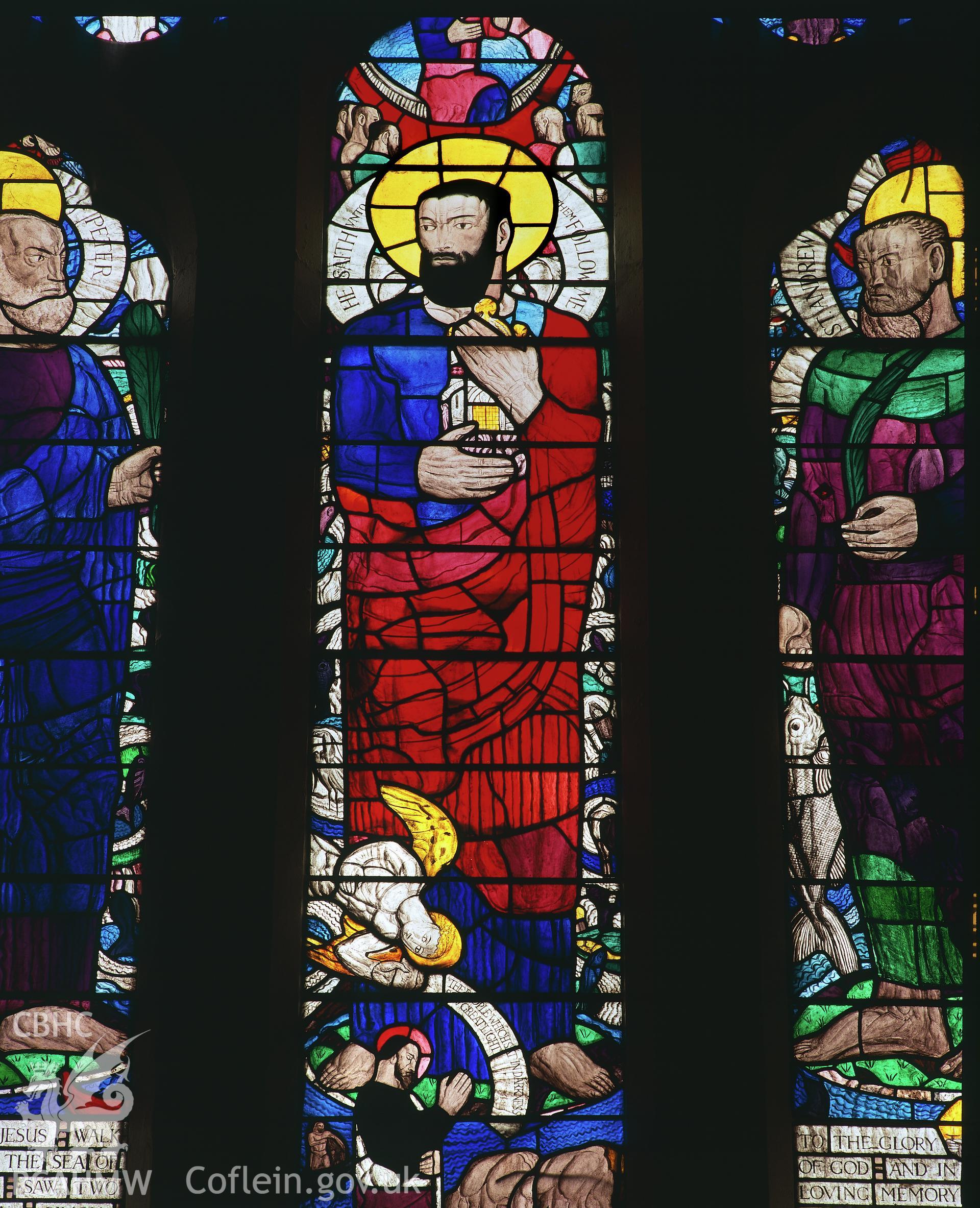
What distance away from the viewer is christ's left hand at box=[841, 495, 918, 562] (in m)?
5.32

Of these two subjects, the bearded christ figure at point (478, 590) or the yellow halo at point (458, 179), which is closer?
the bearded christ figure at point (478, 590)

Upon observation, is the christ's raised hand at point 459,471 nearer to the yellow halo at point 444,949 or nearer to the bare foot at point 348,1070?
the yellow halo at point 444,949

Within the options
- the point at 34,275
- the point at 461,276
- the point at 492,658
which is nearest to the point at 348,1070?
the point at 492,658

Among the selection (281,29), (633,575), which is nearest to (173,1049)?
(633,575)

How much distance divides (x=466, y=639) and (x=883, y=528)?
1506 millimetres

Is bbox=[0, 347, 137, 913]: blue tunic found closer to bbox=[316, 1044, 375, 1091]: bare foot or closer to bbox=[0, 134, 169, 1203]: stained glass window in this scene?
bbox=[0, 134, 169, 1203]: stained glass window

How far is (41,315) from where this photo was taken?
555 centimetres

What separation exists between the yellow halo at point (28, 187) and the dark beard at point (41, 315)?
0.33 m

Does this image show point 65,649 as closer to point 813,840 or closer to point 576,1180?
point 576,1180

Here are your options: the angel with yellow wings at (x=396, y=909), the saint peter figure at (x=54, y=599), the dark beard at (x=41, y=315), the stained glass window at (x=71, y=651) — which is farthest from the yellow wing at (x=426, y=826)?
the dark beard at (x=41, y=315)

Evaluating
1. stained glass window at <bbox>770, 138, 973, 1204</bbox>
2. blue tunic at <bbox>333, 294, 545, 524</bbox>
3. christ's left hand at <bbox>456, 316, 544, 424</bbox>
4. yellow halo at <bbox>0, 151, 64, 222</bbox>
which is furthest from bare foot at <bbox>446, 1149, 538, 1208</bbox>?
yellow halo at <bbox>0, 151, 64, 222</bbox>

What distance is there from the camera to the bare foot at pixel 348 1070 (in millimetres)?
4844

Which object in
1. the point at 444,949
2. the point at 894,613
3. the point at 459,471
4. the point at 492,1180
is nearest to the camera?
the point at 492,1180

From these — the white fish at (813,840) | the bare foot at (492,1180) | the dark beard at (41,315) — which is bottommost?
the bare foot at (492,1180)
